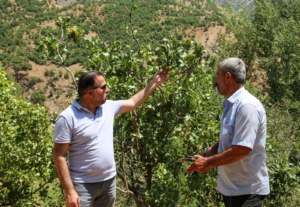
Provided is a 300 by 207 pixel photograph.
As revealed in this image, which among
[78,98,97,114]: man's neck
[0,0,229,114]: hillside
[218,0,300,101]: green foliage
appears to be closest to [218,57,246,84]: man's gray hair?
[78,98,97,114]: man's neck

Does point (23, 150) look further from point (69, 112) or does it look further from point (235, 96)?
point (235, 96)

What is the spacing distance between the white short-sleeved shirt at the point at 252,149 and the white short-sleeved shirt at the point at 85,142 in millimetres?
926

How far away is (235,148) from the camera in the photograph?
2432 mm

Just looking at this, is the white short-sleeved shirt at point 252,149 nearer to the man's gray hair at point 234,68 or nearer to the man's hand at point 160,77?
the man's gray hair at point 234,68

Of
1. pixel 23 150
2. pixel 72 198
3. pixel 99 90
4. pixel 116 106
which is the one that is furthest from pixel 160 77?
pixel 23 150

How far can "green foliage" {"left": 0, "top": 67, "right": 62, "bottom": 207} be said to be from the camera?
5.27 meters

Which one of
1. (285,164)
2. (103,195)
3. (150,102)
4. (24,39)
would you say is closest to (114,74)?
(150,102)

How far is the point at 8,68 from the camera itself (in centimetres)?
7781

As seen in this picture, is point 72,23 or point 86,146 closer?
point 86,146

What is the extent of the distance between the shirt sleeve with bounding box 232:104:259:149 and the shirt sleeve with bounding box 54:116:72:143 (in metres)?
1.19

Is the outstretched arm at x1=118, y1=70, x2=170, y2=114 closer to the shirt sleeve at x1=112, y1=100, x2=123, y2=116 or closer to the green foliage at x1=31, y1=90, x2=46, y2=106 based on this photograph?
the shirt sleeve at x1=112, y1=100, x2=123, y2=116

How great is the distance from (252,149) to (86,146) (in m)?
1.22

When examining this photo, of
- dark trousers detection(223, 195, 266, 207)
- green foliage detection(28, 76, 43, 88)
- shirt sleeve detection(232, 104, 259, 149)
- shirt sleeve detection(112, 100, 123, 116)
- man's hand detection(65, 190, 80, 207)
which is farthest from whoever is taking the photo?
Result: green foliage detection(28, 76, 43, 88)

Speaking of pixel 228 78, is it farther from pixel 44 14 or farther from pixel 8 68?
pixel 44 14
